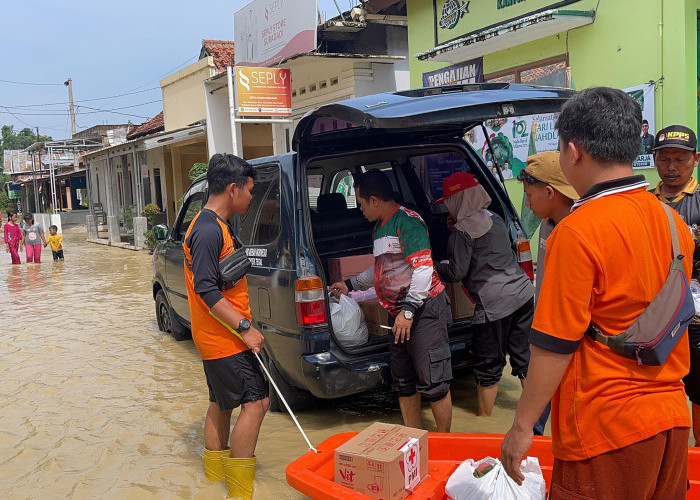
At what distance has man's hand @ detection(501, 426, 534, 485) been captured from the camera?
1.85 m

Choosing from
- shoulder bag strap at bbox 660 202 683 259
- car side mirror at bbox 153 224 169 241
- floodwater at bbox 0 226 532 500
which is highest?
shoulder bag strap at bbox 660 202 683 259

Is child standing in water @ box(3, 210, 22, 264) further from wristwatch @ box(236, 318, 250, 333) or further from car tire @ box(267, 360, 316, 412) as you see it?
wristwatch @ box(236, 318, 250, 333)

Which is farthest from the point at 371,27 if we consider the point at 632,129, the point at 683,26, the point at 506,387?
the point at 632,129

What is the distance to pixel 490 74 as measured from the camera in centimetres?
1016

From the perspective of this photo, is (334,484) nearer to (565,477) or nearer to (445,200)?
(565,477)

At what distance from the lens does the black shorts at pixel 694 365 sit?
308 centimetres

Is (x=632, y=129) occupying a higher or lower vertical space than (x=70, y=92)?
lower

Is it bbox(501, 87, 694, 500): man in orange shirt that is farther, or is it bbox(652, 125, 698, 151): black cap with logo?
bbox(652, 125, 698, 151): black cap with logo

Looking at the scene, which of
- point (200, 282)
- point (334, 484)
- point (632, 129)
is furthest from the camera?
point (200, 282)

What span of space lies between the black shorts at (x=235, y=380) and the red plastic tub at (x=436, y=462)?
1.46 ft

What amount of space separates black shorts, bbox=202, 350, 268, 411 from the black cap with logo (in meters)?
2.54

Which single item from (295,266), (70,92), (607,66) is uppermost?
(70,92)

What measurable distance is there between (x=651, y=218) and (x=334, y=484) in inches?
76.2

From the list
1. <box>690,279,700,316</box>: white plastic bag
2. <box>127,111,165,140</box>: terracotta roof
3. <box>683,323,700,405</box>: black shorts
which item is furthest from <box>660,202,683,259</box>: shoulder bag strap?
<box>127,111,165,140</box>: terracotta roof
